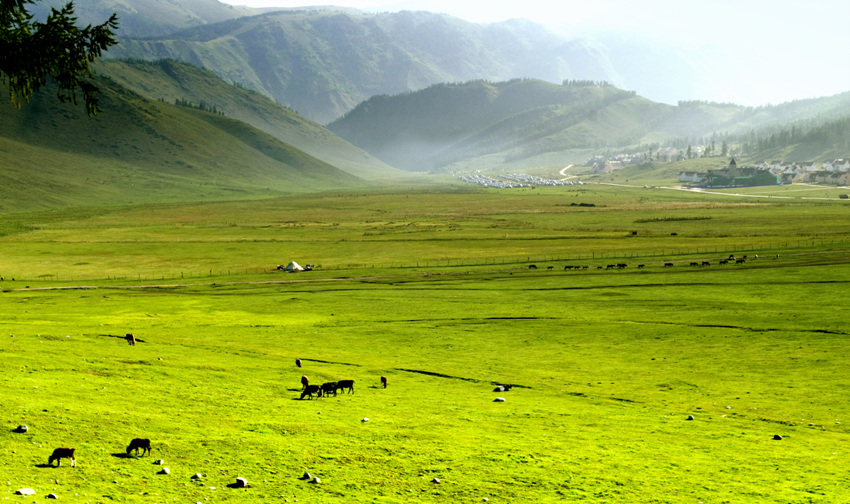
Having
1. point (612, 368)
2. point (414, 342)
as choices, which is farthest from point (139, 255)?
point (612, 368)

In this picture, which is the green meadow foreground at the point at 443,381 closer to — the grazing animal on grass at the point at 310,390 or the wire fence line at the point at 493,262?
the grazing animal on grass at the point at 310,390

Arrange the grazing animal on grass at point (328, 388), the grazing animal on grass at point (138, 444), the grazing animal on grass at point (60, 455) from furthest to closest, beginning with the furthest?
the grazing animal on grass at point (328, 388), the grazing animal on grass at point (138, 444), the grazing animal on grass at point (60, 455)

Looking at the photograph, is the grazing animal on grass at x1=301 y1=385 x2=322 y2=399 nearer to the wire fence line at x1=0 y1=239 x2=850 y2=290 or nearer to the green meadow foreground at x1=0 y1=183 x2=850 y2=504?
the green meadow foreground at x1=0 y1=183 x2=850 y2=504

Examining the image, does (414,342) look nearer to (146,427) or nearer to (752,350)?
(752,350)

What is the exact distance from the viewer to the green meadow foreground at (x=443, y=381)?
991 inches

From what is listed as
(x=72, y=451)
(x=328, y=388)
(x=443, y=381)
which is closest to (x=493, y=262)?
(x=443, y=381)

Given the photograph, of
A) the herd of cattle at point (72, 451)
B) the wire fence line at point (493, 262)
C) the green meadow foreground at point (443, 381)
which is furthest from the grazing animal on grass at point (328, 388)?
the wire fence line at point (493, 262)

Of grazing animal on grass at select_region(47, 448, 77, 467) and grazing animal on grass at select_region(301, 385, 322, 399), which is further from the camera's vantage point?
grazing animal on grass at select_region(301, 385, 322, 399)

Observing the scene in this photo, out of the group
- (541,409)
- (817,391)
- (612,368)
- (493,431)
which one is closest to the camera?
(493,431)

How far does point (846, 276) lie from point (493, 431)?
73.4 meters

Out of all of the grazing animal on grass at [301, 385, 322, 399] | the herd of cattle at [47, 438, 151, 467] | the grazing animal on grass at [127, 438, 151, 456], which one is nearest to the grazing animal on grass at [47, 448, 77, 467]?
the herd of cattle at [47, 438, 151, 467]

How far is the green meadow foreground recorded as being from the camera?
25.2 metres

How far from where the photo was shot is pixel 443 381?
4544 cm

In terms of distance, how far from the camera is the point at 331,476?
2495cm
